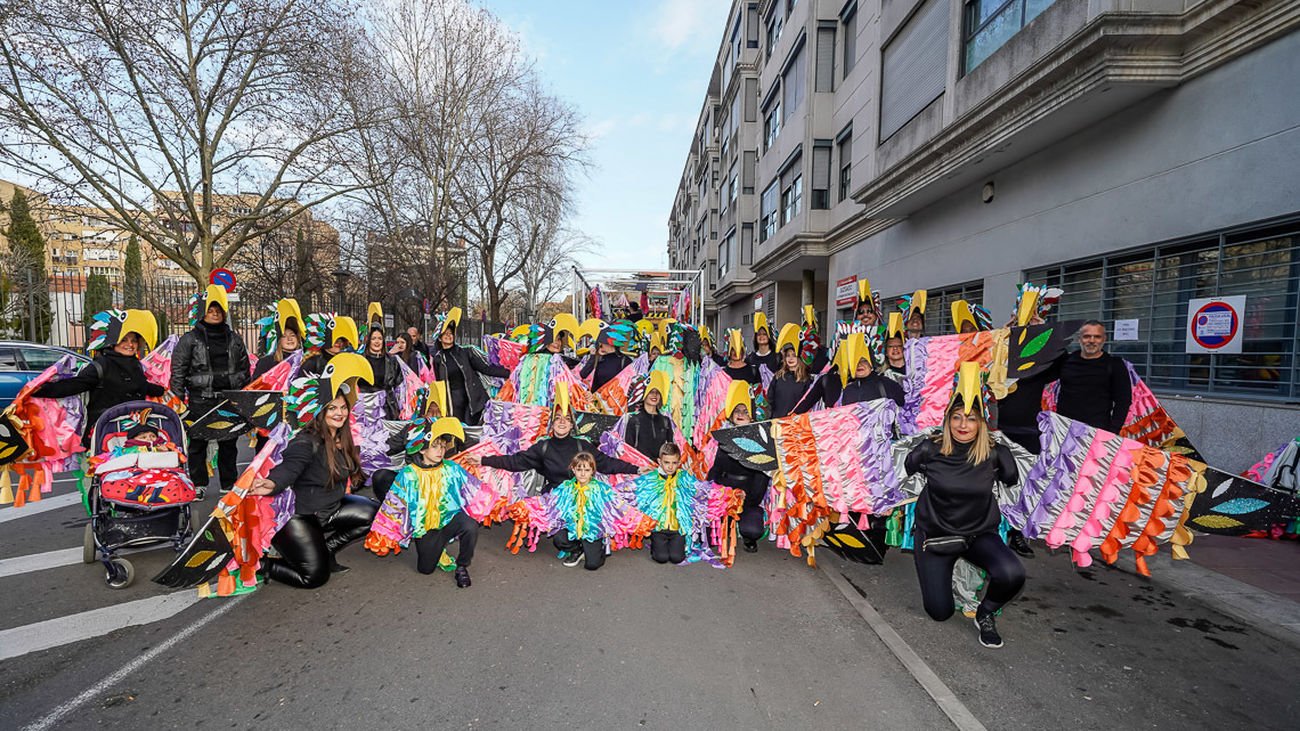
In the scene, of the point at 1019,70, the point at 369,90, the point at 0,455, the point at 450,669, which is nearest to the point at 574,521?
the point at 450,669

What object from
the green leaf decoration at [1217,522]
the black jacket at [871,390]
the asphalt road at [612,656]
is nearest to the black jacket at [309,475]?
the asphalt road at [612,656]

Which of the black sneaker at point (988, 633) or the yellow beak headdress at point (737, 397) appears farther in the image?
the yellow beak headdress at point (737, 397)

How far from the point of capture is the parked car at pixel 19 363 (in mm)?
8906

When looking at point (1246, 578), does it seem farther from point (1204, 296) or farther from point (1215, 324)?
point (1204, 296)

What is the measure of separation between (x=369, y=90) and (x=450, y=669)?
55.0ft

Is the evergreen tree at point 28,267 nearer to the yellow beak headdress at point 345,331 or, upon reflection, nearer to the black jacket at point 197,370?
the black jacket at point 197,370

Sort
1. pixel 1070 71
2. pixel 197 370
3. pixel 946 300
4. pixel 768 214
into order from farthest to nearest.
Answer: pixel 768 214, pixel 946 300, pixel 1070 71, pixel 197 370

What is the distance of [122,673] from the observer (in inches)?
116

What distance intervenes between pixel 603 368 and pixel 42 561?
501 centimetres

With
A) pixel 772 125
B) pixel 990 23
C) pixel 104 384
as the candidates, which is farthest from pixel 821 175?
pixel 104 384

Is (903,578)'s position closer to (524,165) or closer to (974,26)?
(974,26)

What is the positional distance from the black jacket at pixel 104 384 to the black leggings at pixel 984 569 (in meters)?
6.09

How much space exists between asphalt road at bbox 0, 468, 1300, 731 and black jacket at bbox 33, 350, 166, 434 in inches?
48.6

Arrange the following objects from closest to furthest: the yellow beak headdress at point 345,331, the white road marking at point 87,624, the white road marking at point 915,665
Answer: the white road marking at point 915,665 → the white road marking at point 87,624 → the yellow beak headdress at point 345,331
